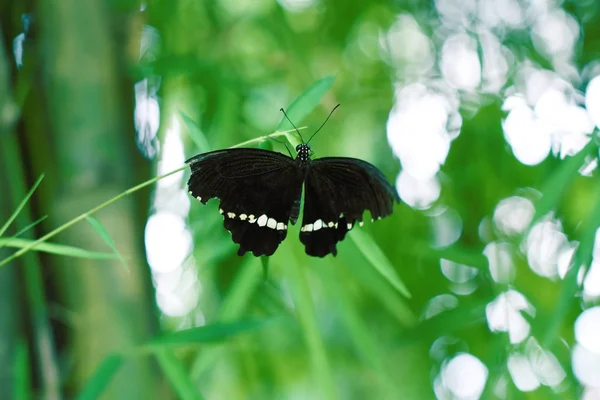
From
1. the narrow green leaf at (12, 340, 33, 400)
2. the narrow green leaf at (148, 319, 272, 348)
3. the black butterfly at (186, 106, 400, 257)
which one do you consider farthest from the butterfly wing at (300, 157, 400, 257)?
the narrow green leaf at (12, 340, 33, 400)

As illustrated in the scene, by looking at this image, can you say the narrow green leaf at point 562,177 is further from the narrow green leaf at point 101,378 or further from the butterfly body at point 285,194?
the narrow green leaf at point 101,378

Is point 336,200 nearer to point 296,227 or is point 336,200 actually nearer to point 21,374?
point 296,227

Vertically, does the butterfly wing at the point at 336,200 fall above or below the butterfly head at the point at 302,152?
below

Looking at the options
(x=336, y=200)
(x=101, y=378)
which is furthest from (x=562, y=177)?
(x=101, y=378)

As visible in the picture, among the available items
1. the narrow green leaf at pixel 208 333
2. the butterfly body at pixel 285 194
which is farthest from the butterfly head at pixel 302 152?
the narrow green leaf at pixel 208 333

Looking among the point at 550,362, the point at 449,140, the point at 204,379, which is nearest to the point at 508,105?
the point at 449,140

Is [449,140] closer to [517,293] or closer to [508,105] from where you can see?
[508,105]
